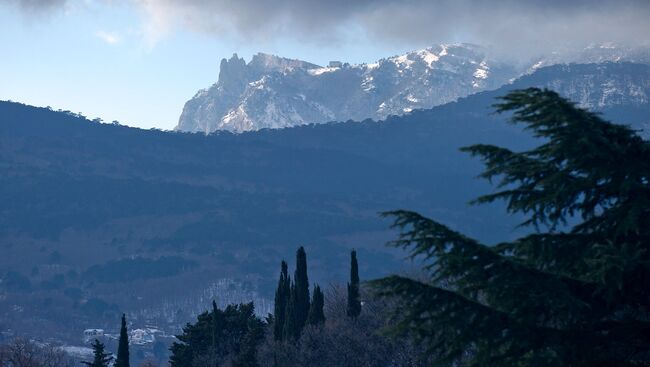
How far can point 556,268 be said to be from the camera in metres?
15.8

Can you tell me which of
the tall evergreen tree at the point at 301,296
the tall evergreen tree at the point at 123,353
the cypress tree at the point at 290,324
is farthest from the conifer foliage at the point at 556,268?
the tall evergreen tree at the point at 301,296

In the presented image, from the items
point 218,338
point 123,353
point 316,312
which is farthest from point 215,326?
point 123,353

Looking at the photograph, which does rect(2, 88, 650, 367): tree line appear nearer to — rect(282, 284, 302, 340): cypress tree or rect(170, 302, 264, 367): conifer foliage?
rect(282, 284, 302, 340): cypress tree

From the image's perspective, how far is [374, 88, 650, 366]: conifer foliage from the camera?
14883 millimetres

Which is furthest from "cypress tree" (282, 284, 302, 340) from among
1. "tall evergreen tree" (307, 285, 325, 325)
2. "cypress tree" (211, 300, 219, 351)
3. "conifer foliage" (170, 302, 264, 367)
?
"cypress tree" (211, 300, 219, 351)

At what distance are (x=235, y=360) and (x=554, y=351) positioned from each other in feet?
265

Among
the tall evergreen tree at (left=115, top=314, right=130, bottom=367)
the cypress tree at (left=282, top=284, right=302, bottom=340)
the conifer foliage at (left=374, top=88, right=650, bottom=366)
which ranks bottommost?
the tall evergreen tree at (left=115, top=314, right=130, bottom=367)

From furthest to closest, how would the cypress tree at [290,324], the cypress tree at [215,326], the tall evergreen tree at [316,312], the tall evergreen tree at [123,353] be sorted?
the cypress tree at [215,326], the tall evergreen tree at [316,312], the cypress tree at [290,324], the tall evergreen tree at [123,353]

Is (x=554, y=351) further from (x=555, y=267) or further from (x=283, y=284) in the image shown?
(x=283, y=284)

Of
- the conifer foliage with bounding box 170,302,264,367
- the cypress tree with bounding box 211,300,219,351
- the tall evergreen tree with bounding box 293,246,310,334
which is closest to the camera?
the conifer foliage with bounding box 170,302,264,367

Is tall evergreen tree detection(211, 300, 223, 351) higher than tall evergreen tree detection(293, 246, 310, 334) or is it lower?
lower

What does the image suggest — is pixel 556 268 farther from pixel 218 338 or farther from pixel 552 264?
pixel 218 338

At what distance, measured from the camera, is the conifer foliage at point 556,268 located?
586 inches

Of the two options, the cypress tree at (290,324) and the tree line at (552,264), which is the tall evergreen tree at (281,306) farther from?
the tree line at (552,264)
